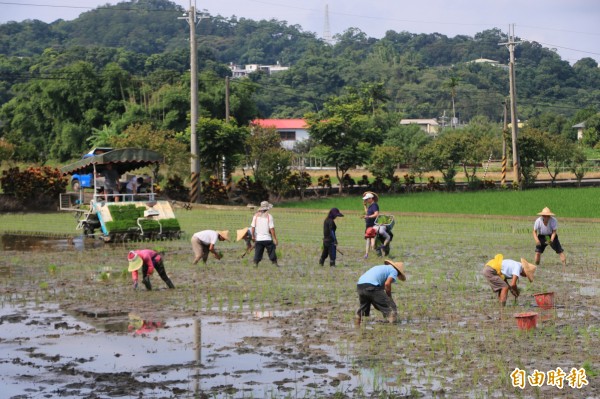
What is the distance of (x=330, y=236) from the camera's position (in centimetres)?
2108

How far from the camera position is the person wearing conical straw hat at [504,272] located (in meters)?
15.5

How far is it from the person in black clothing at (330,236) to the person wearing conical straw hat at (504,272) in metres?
5.74

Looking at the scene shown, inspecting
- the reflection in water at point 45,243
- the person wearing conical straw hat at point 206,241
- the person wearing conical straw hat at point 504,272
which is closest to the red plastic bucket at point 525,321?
the person wearing conical straw hat at point 504,272

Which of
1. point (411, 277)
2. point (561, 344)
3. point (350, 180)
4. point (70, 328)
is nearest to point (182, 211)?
point (350, 180)

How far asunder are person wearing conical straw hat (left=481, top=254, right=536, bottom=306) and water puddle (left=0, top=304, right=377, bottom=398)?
11.6 ft

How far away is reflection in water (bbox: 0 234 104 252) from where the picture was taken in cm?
2652

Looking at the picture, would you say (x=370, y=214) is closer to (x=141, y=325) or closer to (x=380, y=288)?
(x=380, y=288)

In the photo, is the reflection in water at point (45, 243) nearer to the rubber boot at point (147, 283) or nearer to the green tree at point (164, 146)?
the rubber boot at point (147, 283)

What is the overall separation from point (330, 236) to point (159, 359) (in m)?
9.32

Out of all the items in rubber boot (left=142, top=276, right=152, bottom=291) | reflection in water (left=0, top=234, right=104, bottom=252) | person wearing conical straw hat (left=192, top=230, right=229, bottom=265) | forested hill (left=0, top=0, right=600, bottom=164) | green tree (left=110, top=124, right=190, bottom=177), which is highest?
forested hill (left=0, top=0, right=600, bottom=164)

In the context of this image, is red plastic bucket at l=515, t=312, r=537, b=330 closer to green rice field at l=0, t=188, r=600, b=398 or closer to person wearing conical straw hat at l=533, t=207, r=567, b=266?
green rice field at l=0, t=188, r=600, b=398

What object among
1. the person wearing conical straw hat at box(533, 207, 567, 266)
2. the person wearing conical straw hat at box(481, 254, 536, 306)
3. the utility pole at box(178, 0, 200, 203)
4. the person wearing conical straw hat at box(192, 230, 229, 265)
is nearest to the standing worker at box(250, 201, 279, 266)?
the person wearing conical straw hat at box(192, 230, 229, 265)

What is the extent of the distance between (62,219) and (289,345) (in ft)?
87.0

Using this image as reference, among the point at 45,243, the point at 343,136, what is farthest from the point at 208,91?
the point at 45,243
